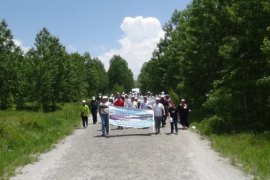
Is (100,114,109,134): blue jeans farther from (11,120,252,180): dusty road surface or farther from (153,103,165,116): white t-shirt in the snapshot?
(153,103,165,116): white t-shirt

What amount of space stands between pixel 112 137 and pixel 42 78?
3273 cm

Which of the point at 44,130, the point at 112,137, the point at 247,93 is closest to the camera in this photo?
the point at 112,137

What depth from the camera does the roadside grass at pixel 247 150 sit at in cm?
1232

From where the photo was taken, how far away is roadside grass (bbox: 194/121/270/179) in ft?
40.4

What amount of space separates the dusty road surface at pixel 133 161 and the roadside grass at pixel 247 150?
0.36 metres

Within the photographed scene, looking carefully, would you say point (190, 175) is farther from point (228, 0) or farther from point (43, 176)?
point (228, 0)

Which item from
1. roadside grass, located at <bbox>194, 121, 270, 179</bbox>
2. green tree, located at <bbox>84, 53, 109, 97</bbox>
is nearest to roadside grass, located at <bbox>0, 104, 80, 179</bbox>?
roadside grass, located at <bbox>194, 121, 270, 179</bbox>

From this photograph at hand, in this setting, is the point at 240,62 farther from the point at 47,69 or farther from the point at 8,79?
the point at 8,79

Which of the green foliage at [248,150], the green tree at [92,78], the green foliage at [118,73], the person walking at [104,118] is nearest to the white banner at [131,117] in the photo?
the person walking at [104,118]

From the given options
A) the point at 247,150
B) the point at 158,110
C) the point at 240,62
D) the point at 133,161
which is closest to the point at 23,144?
the point at 133,161

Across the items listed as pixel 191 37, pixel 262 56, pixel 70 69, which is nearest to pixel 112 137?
pixel 262 56

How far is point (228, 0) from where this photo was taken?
85.3ft

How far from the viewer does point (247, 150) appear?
15.1 m

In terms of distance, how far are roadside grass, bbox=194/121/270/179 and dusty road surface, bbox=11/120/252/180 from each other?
0.36 metres
